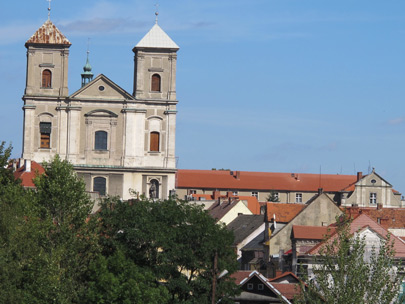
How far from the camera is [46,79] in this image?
109875 mm

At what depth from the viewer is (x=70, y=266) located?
196 feet

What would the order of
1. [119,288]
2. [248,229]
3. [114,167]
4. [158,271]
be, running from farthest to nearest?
[114,167] < [248,229] < [158,271] < [119,288]

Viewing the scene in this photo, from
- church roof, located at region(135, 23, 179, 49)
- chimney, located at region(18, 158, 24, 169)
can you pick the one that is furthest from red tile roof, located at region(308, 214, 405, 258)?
church roof, located at region(135, 23, 179, 49)

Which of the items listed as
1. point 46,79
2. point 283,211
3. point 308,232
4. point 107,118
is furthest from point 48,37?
point 308,232

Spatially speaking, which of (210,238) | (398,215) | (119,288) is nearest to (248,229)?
(398,215)

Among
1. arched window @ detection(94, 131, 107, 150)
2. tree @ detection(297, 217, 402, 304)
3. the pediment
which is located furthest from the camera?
arched window @ detection(94, 131, 107, 150)

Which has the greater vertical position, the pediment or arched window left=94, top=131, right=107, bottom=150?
the pediment

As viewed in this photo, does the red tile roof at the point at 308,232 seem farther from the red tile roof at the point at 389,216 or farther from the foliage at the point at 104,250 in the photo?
the red tile roof at the point at 389,216

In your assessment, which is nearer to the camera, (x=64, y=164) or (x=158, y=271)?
(x=158, y=271)

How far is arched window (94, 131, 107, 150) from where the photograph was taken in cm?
11081

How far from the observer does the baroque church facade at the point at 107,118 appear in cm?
10900

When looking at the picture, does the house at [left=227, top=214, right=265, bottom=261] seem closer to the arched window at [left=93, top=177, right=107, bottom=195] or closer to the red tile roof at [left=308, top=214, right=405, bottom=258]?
the red tile roof at [left=308, top=214, right=405, bottom=258]

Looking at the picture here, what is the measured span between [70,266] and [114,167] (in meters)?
50.0

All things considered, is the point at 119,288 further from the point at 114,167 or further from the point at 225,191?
the point at 225,191
